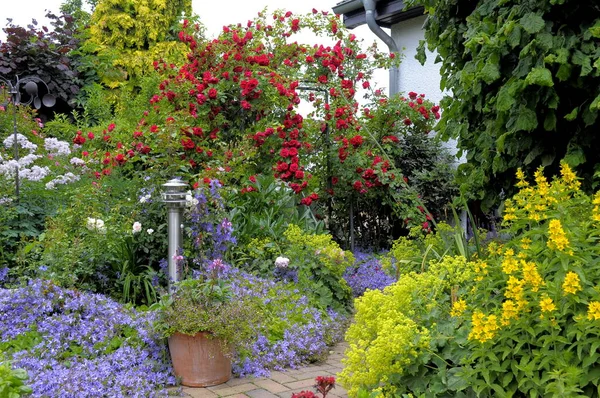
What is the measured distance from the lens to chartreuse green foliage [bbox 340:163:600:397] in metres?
2.20

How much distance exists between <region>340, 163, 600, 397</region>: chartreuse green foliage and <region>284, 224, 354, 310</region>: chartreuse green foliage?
1.85 meters

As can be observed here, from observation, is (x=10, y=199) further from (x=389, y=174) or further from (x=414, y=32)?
(x=414, y=32)

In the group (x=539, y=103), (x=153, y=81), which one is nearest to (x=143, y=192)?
(x=539, y=103)

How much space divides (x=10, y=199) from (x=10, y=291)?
1469mm

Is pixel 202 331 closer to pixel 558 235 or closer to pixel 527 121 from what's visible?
pixel 558 235

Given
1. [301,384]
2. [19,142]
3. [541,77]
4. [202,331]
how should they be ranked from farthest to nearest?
[19,142] < [301,384] < [202,331] < [541,77]

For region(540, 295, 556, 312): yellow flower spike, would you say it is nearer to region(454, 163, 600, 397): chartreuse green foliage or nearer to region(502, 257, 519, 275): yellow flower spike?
region(454, 163, 600, 397): chartreuse green foliage

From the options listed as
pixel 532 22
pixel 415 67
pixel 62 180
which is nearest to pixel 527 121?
pixel 532 22

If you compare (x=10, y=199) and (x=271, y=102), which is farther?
(x=271, y=102)

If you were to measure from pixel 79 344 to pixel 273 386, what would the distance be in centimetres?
121

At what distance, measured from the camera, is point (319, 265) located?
5.16 m

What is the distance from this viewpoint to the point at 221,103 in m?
6.68

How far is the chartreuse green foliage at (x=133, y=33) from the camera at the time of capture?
12578mm

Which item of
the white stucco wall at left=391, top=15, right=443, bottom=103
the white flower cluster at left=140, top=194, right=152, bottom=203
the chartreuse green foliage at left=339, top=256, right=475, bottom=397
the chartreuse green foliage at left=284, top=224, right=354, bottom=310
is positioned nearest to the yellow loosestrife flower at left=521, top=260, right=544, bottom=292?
the chartreuse green foliage at left=339, top=256, right=475, bottom=397
